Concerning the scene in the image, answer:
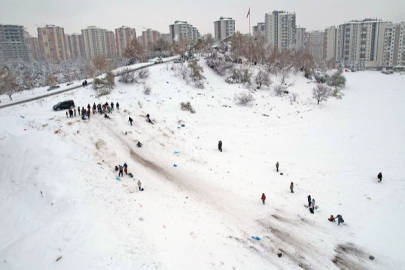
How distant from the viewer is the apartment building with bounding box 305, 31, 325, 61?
13062 centimetres

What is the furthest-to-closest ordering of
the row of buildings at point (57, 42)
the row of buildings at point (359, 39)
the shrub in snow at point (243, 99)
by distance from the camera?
the row of buildings at point (57, 42)
the row of buildings at point (359, 39)
the shrub in snow at point (243, 99)

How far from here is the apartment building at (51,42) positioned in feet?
373

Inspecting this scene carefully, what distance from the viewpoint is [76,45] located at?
5281 inches

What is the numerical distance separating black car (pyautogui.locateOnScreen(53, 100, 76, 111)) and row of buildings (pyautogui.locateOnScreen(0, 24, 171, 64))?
85876 millimetres

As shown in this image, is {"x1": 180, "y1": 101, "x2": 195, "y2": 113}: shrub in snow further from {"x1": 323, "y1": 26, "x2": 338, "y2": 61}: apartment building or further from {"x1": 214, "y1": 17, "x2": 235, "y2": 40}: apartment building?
{"x1": 323, "y1": 26, "x2": 338, "y2": 61}: apartment building

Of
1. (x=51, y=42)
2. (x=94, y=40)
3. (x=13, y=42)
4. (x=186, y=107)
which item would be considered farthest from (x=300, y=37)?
(x=13, y=42)

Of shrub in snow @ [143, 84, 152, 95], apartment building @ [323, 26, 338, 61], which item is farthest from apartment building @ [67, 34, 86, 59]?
apartment building @ [323, 26, 338, 61]

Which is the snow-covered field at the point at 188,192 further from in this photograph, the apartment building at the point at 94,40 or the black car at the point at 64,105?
the apartment building at the point at 94,40

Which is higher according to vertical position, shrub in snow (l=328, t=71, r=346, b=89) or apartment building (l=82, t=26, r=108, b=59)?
apartment building (l=82, t=26, r=108, b=59)

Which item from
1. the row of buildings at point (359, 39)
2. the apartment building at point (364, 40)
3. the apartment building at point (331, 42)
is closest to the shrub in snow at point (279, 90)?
the row of buildings at point (359, 39)

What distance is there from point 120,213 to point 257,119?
24.1 meters

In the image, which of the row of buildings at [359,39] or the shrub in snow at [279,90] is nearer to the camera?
the shrub in snow at [279,90]

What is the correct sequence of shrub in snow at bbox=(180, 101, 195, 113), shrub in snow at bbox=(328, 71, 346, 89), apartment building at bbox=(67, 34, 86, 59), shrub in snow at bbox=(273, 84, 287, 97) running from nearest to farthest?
shrub in snow at bbox=(180, 101, 195, 113) → shrub in snow at bbox=(273, 84, 287, 97) → shrub in snow at bbox=(328, 71, 346, 89) → apartment building at bbox=(67, 34, 86, 59)

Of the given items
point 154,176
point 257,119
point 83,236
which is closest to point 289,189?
point 154,176
